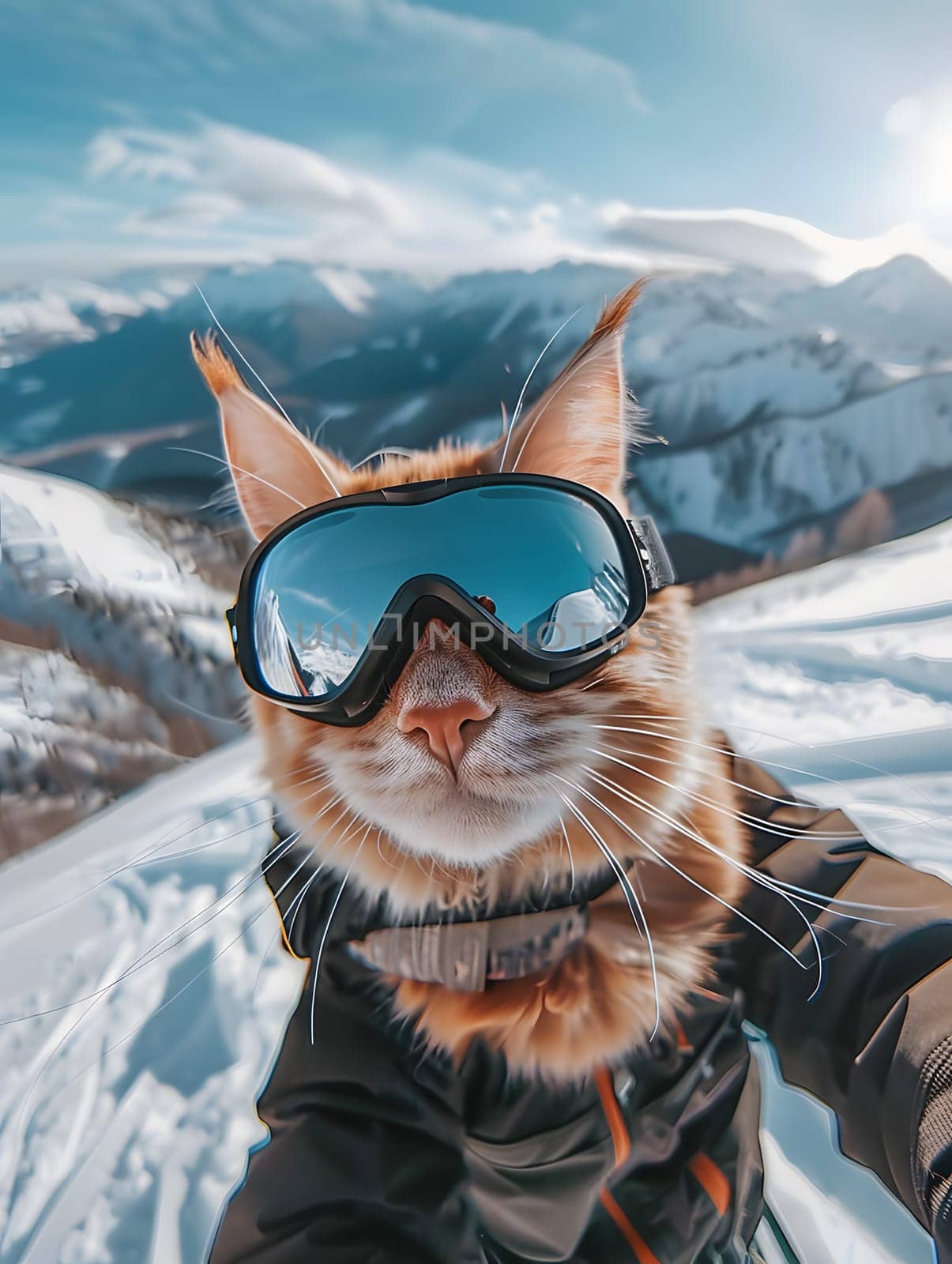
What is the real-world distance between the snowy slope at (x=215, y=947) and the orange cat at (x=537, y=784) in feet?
0.32

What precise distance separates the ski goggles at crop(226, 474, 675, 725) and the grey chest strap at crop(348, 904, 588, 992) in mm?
204

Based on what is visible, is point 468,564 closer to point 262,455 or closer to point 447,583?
point 447,583

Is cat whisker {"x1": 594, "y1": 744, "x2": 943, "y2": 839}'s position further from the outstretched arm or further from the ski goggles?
the ski goggles

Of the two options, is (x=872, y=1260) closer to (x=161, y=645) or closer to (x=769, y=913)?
(x=769, y=913)

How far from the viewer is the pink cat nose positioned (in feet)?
1.62

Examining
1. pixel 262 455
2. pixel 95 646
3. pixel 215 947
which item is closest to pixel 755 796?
pixel 262 455

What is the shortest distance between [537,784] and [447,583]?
17 centimetres

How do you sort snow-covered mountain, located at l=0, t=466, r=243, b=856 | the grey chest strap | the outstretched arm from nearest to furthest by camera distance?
the outstretched arm
the grey chest strap
snow-covered mountain, located at l=0, t=466, r=243, b=856

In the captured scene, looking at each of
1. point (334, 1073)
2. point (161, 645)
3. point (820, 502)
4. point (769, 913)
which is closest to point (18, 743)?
point (161, 645)

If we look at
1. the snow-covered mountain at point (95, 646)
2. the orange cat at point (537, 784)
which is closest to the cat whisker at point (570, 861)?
the orange cat at point (537, 784)

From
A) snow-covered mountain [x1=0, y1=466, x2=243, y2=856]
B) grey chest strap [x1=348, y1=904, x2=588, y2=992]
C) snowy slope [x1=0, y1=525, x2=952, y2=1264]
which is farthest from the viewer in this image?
snow-covered mountain [x1=0, y1=466, x2=243, y2=856]

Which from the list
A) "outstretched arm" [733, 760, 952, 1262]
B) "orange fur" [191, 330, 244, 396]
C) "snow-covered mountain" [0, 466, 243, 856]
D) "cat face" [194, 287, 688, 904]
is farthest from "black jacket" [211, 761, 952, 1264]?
"snow-covered mountain" [0, 466, 243, 856]

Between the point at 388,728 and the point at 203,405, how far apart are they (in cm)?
93

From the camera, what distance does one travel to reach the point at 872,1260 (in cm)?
69
